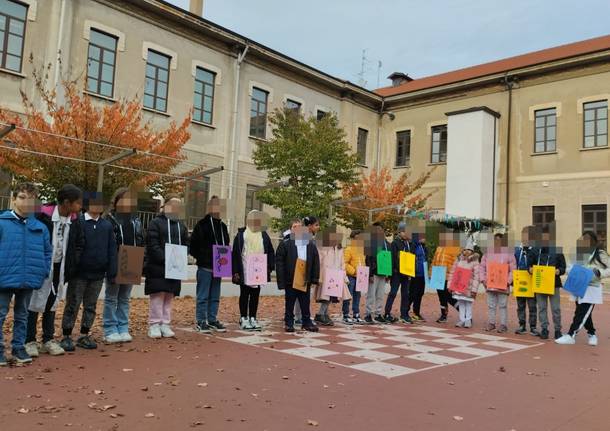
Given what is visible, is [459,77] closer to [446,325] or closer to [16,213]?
[446,325]

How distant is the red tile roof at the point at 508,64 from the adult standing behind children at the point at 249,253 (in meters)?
20.8

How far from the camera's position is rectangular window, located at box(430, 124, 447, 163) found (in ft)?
92.1

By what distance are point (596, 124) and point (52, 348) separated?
24.1 meters

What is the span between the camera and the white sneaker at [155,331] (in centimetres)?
727

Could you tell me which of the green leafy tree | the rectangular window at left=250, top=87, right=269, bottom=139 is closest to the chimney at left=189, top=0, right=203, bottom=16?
the rectangular window at left=250, top=87, right=269, bottom=139

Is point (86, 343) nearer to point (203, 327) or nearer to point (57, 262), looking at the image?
point (57, 262)

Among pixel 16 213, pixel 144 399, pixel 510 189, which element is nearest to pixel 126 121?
pixel 16 213

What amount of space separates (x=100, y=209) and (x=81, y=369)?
1996 mm

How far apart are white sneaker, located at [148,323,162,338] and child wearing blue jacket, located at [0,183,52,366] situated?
194 centimetres

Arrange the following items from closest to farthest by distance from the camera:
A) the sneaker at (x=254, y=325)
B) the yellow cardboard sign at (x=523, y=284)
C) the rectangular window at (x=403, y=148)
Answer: the sneaker at (x=254, y=325), the yellow cardboard sign at (x=523, y=284), the rectangular window at (x=403, y=148)

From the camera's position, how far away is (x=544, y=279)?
29.9 feet

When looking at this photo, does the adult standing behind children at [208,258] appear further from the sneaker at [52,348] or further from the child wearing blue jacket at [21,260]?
the child wearing blue jacket at [21,260]

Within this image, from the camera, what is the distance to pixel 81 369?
210 inches

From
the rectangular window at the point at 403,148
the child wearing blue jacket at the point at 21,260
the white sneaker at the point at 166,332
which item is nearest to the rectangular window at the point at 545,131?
the rectangular window at the point at 403,148
